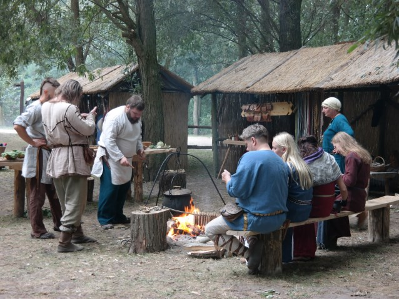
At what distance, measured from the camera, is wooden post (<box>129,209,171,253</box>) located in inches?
245

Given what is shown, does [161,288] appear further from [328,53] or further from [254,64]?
[254,64]

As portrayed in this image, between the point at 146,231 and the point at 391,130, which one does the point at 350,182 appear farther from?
the point at 391,130

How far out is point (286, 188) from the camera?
5.24m

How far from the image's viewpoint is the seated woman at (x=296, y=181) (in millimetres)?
5367

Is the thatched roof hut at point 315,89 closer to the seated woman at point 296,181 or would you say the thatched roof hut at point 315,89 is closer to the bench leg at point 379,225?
the bench leg at point 379,225

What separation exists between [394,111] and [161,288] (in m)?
8.45

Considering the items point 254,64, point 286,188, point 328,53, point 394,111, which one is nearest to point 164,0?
point 254,64

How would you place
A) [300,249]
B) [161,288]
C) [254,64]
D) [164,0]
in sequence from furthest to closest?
[164,0] → [254,64] → [300,249] → [161,288]

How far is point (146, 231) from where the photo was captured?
20.5ft

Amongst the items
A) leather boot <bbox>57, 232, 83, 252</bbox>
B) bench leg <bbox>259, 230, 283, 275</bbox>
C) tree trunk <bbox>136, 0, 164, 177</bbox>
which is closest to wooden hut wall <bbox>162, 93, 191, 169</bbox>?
tree trunk <bbox>136, 0, 164, 177</bbox>

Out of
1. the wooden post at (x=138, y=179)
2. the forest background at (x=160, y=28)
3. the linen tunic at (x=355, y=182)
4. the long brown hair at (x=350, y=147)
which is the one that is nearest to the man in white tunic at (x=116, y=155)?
the wooden post at (x=138, y=179)

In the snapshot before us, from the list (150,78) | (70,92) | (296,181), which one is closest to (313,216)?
(296,181)

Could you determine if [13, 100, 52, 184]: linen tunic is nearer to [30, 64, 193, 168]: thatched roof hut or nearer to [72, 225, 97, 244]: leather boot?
[72, 225, 97, 244]: leather boot

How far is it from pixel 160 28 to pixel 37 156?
1207 centimetres
